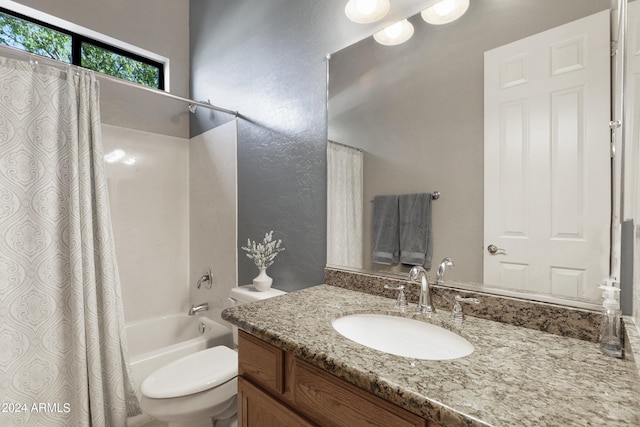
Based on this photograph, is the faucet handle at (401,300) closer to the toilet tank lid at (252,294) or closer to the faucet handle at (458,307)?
the faucet handle at (458,307)

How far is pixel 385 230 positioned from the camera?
4.19 feet

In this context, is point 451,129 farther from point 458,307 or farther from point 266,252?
point 266,252

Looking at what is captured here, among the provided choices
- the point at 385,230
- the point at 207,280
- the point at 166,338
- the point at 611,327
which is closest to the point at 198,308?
the point at 207,280

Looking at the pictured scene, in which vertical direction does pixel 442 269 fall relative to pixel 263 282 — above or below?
above

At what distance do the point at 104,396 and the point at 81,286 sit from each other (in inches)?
23.3

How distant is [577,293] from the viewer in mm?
847

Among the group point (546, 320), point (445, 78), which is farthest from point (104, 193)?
point (546, 320)

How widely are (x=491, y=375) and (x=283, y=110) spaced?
5.14 feet

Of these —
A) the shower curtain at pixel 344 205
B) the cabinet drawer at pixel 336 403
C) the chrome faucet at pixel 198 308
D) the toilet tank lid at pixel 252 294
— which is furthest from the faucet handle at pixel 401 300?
the chrome faucet at pixel 198 308

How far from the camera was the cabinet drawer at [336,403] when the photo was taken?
0.62 metres

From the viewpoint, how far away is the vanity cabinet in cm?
65

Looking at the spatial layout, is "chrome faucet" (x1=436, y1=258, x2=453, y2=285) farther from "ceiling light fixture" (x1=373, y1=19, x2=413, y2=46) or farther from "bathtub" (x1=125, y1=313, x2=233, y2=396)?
"bathtub" (x1=125, y1=313, x2=233, y2=396)

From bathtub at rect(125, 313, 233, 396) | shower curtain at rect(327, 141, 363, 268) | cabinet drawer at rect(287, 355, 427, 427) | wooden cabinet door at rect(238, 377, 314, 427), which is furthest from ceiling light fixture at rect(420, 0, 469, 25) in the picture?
bathtub at rect(125, 313, 233, 396)

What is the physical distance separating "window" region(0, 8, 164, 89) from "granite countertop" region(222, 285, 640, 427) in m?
2.47
